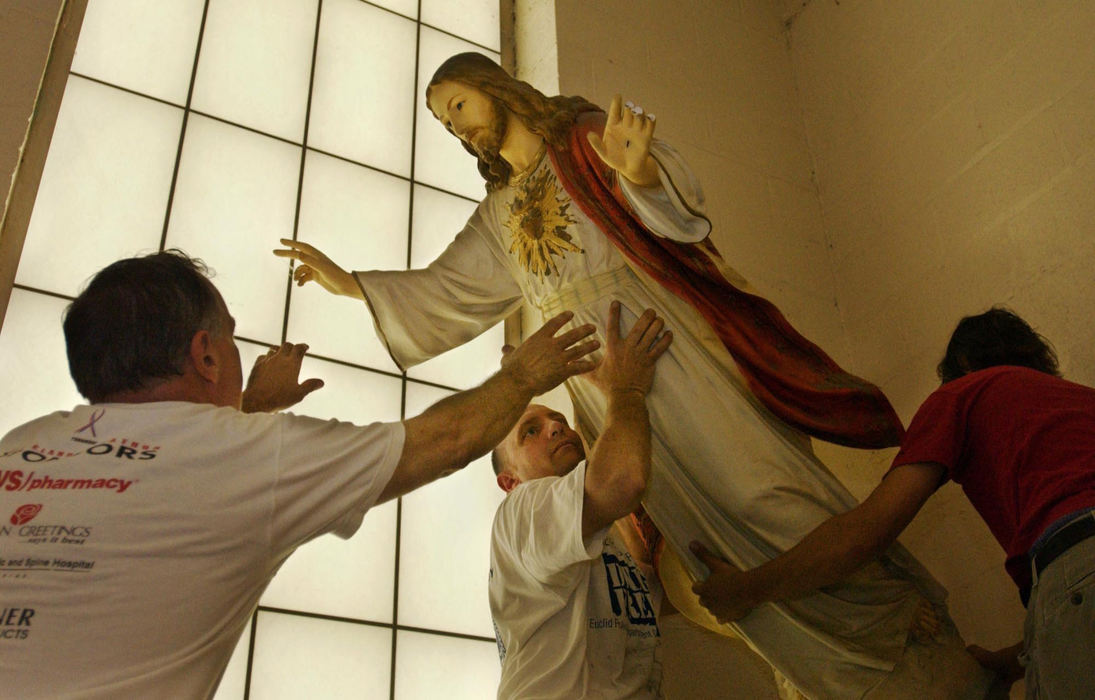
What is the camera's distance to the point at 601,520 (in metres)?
1.97

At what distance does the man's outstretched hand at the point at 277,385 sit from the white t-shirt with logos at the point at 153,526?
0.59m

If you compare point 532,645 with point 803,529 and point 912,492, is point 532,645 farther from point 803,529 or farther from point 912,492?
point 912,492

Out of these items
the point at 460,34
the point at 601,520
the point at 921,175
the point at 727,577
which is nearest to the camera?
the point at 601,520

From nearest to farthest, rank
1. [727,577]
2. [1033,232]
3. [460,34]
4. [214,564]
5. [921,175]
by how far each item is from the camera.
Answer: [214,564] < [727,577] < [1033,232] < [921,175] < [460,34]

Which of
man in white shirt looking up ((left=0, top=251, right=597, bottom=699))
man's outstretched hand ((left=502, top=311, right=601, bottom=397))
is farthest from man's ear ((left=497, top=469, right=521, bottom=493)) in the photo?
man in white shirt looking up ((left=0, top=251, right=597, bottom=699))

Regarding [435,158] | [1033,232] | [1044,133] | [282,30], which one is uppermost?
[282,30]

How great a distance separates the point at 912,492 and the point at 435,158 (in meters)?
2.07

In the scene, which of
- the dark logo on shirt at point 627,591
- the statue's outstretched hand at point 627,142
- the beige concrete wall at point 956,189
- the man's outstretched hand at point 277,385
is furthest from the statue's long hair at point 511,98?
the beige concrete wall at point 956,189

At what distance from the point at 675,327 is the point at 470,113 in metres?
0.71

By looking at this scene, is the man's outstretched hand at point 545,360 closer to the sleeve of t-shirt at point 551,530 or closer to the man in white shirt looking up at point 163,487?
the man in white shirt looking up at point 163,487

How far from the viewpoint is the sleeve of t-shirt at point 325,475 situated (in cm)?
157

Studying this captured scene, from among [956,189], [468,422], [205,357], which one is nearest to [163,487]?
[205,357]

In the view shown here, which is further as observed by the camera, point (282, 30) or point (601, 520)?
point (282, 30)

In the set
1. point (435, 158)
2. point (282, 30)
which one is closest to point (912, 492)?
point (435, 158)
